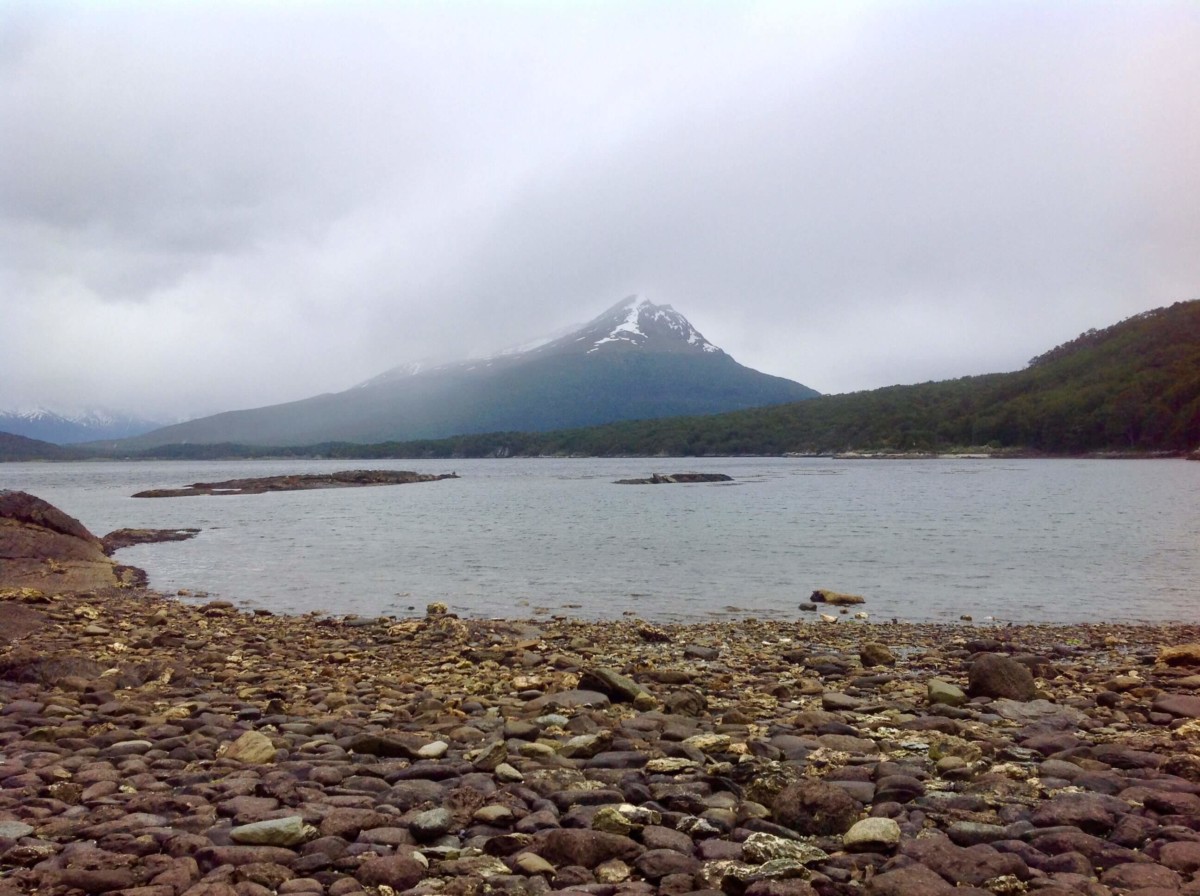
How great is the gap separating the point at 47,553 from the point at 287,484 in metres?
80.8

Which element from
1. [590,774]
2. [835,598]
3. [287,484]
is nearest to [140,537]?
[835,598]

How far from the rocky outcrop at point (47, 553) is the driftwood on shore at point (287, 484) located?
6155cm

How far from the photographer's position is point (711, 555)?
109 ft

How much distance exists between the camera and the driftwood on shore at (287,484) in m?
92.7

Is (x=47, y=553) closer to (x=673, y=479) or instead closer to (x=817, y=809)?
(x=817, y=809)

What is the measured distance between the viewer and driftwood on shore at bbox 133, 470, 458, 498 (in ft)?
304

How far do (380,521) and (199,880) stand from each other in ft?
160

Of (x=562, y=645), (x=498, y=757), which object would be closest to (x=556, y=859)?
(x=498, y=757)

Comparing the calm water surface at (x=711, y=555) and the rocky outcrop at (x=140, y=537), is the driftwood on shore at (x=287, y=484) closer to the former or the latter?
the calm water surface at (x=711, y=555)

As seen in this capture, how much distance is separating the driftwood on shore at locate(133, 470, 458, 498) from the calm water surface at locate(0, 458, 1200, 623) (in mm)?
24191

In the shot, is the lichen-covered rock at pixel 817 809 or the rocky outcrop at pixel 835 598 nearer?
the lichen-covered rock at pixel 817 809

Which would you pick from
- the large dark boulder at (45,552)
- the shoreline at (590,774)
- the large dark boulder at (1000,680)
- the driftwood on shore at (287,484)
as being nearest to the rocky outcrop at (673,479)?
the driftwood on shore at (287,484)

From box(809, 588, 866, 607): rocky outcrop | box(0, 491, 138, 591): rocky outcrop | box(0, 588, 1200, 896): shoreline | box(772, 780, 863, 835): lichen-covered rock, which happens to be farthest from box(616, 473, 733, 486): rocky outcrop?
box(772, 780, 863, 835): lichen-covered rock

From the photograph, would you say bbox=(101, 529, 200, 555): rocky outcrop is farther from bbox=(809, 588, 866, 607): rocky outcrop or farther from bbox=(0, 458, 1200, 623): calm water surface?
bbox=(809, 588, 866, 607): rocky outcrop
